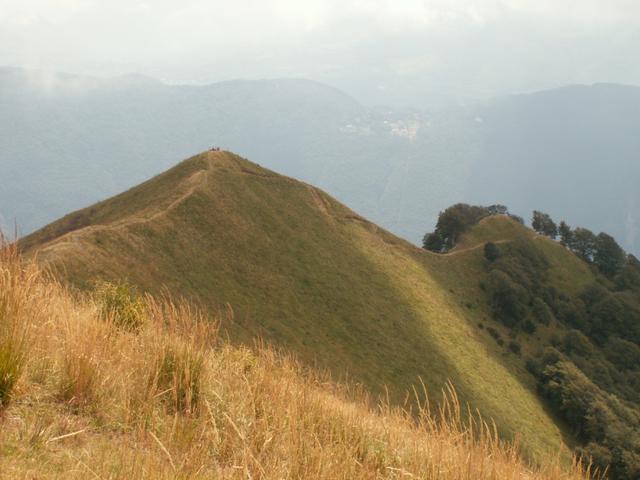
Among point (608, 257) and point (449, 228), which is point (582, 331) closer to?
point (608, 257)

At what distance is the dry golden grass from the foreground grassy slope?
2606cm

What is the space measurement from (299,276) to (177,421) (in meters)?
44.3

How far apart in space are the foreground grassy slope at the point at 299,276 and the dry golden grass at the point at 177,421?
26056 mm

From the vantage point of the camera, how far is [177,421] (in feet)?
16.4

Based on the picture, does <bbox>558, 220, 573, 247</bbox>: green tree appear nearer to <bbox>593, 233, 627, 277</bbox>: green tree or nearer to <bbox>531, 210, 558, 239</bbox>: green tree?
<bbox>531, 210, 558, 239</bbox>: green tree

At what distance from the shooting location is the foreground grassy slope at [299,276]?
3816 centimetres

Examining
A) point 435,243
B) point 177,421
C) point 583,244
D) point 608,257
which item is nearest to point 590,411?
point 435,243

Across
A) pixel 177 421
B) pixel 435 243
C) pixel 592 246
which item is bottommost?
pixel 177 421

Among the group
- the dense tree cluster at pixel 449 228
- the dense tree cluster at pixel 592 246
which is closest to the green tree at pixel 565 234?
the dense tree cluster at pixel 592 246

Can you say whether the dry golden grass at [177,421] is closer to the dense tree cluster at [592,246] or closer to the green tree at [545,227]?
the dense tree cluster at [592,246]

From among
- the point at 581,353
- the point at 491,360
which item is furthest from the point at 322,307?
the point at 581,353

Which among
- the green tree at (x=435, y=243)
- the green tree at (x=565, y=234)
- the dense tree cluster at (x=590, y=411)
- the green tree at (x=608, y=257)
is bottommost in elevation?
the dense tree cluster at (x=590, y=411)

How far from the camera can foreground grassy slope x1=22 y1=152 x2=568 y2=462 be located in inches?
1502

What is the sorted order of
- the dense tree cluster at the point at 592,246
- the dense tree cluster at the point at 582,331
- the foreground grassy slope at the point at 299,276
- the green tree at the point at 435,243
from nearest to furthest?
the foreground grassy slope at the point at 299,276
the dense tree cluster at the point at 582,331
the green tree at the point at 435,243
the dense tree cluster at the point at 592,246
